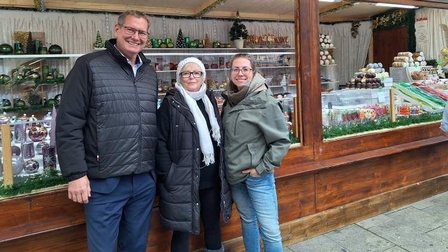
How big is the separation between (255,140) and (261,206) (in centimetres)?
43

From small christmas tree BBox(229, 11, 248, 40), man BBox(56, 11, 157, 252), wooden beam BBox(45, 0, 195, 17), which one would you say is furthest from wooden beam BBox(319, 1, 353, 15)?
man BBox(56, 11, 157, 252)

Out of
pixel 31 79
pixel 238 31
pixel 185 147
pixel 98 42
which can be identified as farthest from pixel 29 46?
pixel 185 147

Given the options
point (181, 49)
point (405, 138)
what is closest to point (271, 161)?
point (405, 138)

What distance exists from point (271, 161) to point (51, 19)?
18.4 feet

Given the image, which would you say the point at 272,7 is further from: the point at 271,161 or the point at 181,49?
the point at 271,161

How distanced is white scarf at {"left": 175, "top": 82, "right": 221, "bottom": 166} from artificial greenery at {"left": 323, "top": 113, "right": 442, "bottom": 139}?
1596 millimetres

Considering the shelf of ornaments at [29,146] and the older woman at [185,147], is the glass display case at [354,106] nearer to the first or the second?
the older woman at [185,147]

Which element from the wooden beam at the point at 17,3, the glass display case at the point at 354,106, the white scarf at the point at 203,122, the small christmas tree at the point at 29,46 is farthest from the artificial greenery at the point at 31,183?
the wooden beam at the point at 17,3

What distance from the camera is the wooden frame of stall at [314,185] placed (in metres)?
2.13

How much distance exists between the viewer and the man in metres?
1.70

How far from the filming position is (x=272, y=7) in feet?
24.2

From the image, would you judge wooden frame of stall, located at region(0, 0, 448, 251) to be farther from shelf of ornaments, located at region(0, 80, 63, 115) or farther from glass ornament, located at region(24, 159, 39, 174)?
shelf of ornaments, located at region(0, 80, 63, 115)

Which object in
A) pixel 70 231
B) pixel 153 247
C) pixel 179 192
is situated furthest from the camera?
pixel 153 247

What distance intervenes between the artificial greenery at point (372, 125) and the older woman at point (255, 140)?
4.53 feet
